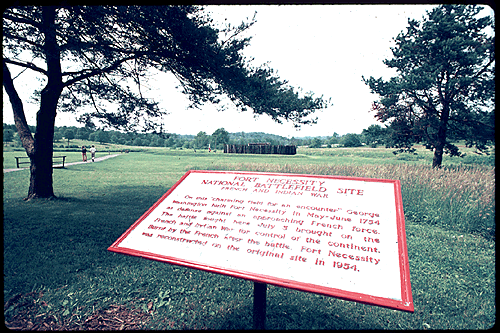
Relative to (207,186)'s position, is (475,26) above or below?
above

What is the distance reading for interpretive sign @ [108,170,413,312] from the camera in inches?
78.7

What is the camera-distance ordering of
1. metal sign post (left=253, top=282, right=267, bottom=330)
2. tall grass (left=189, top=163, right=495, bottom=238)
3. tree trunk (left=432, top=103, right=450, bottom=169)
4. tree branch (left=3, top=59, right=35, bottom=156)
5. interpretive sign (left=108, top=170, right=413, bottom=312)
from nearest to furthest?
interpretive sign (left=108, top=170, right=413, bottom=312) < metal sign post (left=253, top=282, right=267, bottom=330) < tall grass (left=189, top=163, right=495, bottom=238) < tree branch (left=3, top=59, right=35, bottom=156) < tree trunk (left=432, top=103, right=450, bottom=169)

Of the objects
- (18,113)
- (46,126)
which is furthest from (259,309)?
(18,113)

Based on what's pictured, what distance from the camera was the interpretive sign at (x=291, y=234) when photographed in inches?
78.7

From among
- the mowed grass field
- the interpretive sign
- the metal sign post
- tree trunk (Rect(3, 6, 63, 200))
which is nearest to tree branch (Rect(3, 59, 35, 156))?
tree trunk (Rect(3, 6, 63, 200))

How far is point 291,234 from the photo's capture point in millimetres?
2432

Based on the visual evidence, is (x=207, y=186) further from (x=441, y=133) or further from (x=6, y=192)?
(x=441, y=133)

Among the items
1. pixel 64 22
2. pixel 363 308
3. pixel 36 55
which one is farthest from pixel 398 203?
pixel 36 55

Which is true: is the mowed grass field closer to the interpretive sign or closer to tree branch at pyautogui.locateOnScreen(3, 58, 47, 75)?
the interpretive sign

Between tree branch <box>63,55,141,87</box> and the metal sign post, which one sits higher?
tree branch <box>63,55,141,87</box>

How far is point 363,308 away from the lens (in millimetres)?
3326

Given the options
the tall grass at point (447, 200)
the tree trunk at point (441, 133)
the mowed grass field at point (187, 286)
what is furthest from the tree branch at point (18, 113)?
the tree trunk at point (441, 133)

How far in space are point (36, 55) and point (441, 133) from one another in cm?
1765

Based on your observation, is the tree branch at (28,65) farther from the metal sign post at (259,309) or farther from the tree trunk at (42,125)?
the metal sign post at (259,309)
